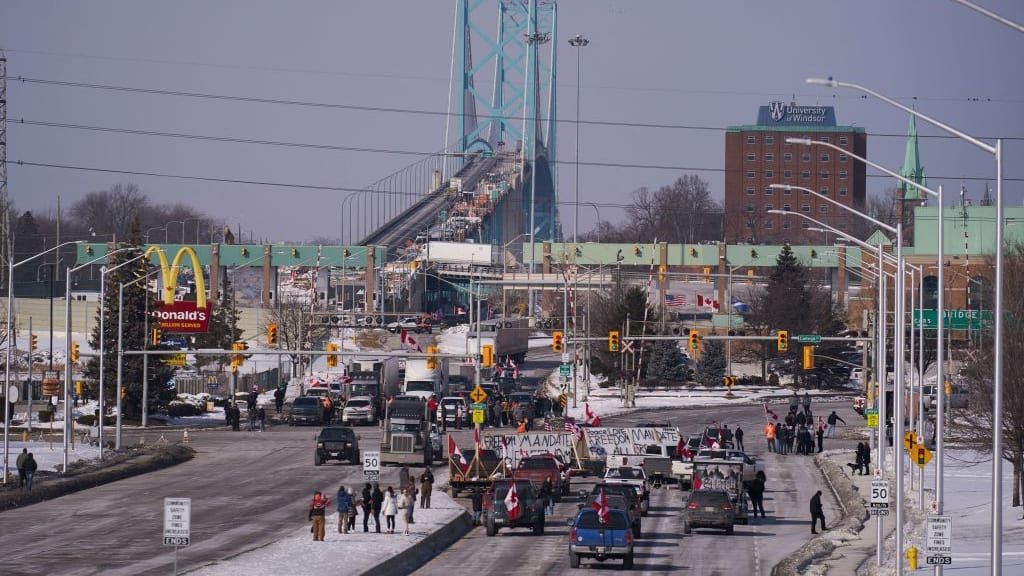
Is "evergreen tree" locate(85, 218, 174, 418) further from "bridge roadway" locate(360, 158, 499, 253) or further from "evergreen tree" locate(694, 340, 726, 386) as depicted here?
"bridge roadway" locate(360, 158, 499, 253)

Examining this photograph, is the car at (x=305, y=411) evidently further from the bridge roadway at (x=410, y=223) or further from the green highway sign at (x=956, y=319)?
the bridge roadway at (x=410, y=223)

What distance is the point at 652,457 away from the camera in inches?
2152

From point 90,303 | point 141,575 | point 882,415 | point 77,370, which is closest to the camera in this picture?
point 141,575

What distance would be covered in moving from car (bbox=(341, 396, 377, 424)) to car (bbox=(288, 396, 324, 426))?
1560 millimetres

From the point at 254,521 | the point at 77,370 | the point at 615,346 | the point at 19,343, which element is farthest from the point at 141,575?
the point at 19,343

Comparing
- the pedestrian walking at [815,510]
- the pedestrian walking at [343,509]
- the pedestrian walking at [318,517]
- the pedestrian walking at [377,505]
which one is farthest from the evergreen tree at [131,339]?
the pedestrian walking at [815,510]

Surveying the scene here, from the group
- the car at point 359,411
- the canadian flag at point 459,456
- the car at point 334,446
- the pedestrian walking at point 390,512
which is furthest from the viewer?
the car at point 359,411

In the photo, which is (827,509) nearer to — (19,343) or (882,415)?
(882,415)

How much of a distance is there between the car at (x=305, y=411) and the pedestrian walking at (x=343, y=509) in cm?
3808

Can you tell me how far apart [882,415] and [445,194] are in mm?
140759

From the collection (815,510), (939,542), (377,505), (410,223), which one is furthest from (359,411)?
(410,223)

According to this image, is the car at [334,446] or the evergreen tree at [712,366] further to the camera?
the evergreen tree at [712,366]

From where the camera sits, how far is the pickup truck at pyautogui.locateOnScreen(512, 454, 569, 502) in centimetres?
4822

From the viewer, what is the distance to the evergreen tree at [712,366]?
105 meters
